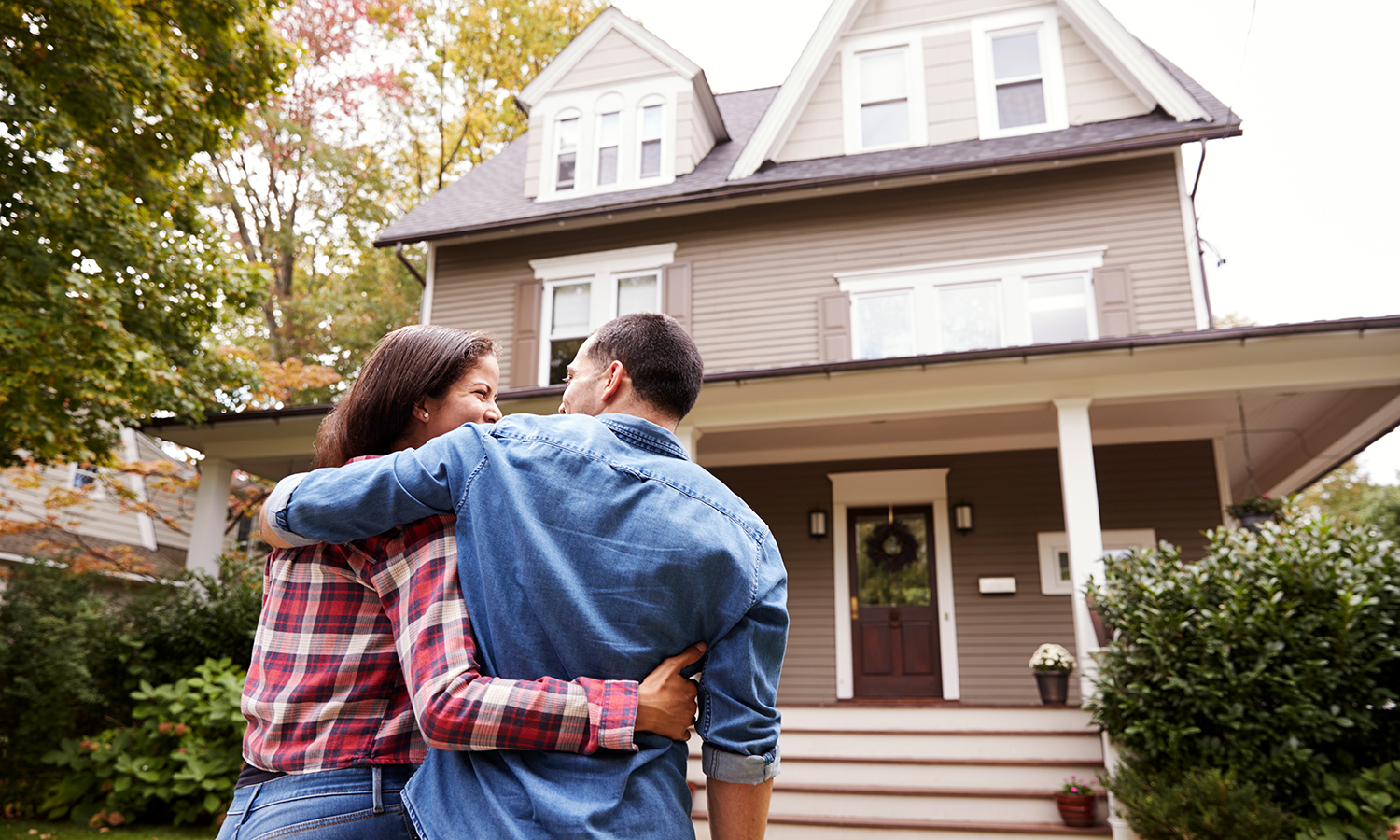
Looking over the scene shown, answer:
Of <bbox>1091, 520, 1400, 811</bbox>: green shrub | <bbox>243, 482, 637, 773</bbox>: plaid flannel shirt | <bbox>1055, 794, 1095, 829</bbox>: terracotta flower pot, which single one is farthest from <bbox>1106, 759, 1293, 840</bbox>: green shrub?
<bbox>243, 482, 637, 773</bbox>: plaid flannel shirt

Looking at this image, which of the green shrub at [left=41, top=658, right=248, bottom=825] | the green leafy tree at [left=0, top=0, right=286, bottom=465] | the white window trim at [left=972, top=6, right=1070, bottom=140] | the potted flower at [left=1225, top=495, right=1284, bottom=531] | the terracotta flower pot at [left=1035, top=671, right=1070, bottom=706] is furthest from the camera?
the white window trim at [left=972, top=6, right=1070, bottom=140]

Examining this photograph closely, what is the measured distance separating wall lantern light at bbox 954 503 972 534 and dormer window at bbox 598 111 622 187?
601 centimetres

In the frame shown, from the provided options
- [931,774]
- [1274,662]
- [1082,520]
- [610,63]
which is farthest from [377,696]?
[610,63]

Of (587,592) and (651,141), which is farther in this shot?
(651,141)

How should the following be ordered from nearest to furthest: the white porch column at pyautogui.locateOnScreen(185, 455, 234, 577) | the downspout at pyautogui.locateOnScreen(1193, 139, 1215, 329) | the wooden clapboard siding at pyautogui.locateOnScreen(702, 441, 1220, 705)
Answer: the downspout at pyautogui.locateOnScreen(1193, 139, 1215, 329) < the wooden clapboard siding at pyautogui.locateOnScreen(702, 441, 1220, 705) < the white porch column at pyautogui.locateOnScreen(185, 455, 234, 577)

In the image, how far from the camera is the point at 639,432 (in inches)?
55.6

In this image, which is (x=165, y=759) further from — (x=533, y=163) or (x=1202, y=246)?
(x=1202, y=246)

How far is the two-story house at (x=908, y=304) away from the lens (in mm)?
8594

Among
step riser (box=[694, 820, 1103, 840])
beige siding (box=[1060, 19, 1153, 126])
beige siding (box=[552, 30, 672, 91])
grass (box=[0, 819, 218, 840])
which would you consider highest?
beige siding (box=[552, 30, 672, 91])

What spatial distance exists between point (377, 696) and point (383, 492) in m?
0.38

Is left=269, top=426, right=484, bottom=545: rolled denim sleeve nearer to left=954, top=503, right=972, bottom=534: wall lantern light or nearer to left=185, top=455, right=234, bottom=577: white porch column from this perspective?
left=954, top=503, right=972, bottom=534: wall lantern light

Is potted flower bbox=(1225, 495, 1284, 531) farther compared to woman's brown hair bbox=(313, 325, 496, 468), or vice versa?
potted flower bbox=(1225, 495, 1284, 531)

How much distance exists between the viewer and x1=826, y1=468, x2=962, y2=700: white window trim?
9.45 metres

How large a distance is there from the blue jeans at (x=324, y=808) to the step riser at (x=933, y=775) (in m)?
5.09
